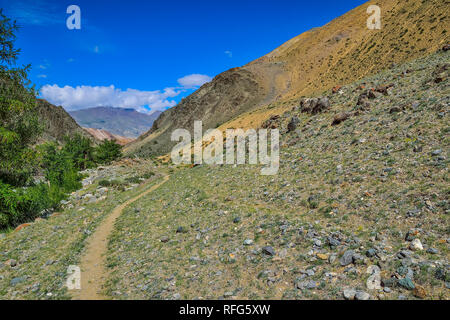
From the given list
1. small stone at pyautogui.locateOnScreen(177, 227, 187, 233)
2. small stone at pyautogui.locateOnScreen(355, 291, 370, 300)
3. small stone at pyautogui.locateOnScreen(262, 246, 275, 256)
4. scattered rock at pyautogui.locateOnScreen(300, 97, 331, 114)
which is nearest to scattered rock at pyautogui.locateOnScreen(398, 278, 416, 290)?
small stone at pyautogui.locateOnScreen(355, 291, 370, 300)

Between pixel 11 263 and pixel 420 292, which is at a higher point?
pixel 420 292

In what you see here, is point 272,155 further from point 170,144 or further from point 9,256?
point 170,144

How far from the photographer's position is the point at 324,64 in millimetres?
62438

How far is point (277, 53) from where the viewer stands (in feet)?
Answer: 355

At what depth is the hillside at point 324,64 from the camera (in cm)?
3731

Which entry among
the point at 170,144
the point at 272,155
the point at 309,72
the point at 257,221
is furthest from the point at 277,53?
the point at 257,221

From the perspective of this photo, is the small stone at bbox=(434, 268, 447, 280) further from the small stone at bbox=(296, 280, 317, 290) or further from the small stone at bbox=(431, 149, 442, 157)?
the small stone at bbox=(431, 149, 442, 157)

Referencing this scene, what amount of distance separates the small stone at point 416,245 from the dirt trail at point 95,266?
1006 cm

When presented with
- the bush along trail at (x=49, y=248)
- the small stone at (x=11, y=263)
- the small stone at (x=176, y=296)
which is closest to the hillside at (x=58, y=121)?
the bush along trail at (x=49, y=248)

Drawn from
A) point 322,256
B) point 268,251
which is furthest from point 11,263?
point 322,256

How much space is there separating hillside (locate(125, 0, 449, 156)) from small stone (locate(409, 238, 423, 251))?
107 feet

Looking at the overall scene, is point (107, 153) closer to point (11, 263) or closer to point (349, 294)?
point (11, 263)

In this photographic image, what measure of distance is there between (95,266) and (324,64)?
220ft

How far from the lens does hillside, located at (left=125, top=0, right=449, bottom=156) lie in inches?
1469
